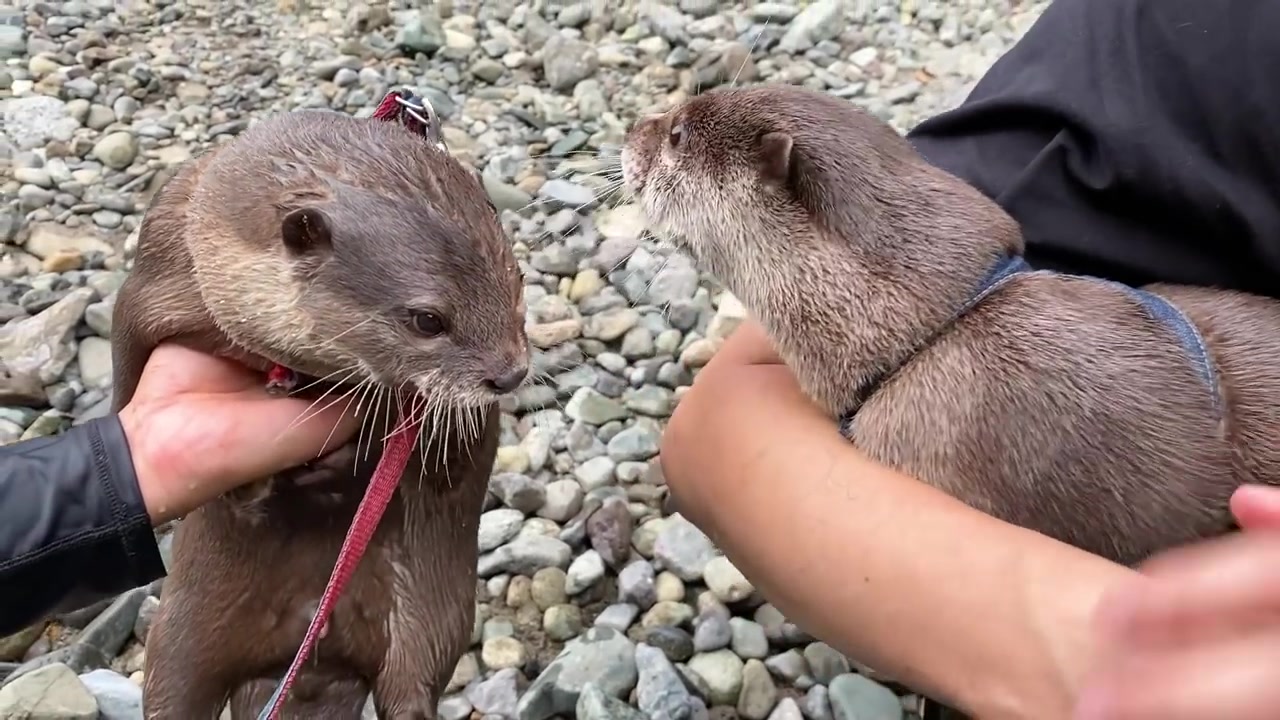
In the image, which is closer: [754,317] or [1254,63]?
[1254,63]

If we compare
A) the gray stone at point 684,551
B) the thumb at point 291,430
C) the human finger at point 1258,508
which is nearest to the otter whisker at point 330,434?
the thumb at point 291,430

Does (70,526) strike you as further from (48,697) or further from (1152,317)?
(1152,317)

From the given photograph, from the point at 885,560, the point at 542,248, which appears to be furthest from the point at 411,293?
the point at 542,248

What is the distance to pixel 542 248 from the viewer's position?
2.88 metres

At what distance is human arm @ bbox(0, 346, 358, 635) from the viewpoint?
1.20m

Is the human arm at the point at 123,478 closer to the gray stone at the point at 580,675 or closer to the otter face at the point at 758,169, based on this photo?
the otter face at the point at 758,169

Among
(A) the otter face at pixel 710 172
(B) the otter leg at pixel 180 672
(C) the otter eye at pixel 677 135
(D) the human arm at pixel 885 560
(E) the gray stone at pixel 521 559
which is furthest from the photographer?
(E) the gray stone at pixel 521 559

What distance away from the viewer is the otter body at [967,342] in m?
1.21

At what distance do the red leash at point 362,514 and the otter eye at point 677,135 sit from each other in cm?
39

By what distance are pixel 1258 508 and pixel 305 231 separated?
3.23ft

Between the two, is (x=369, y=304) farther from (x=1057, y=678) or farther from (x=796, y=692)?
(x=796, y=692)

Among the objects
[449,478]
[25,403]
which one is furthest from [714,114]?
[25,403]

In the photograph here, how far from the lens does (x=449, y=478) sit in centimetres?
134

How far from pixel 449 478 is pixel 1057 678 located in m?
0.75
